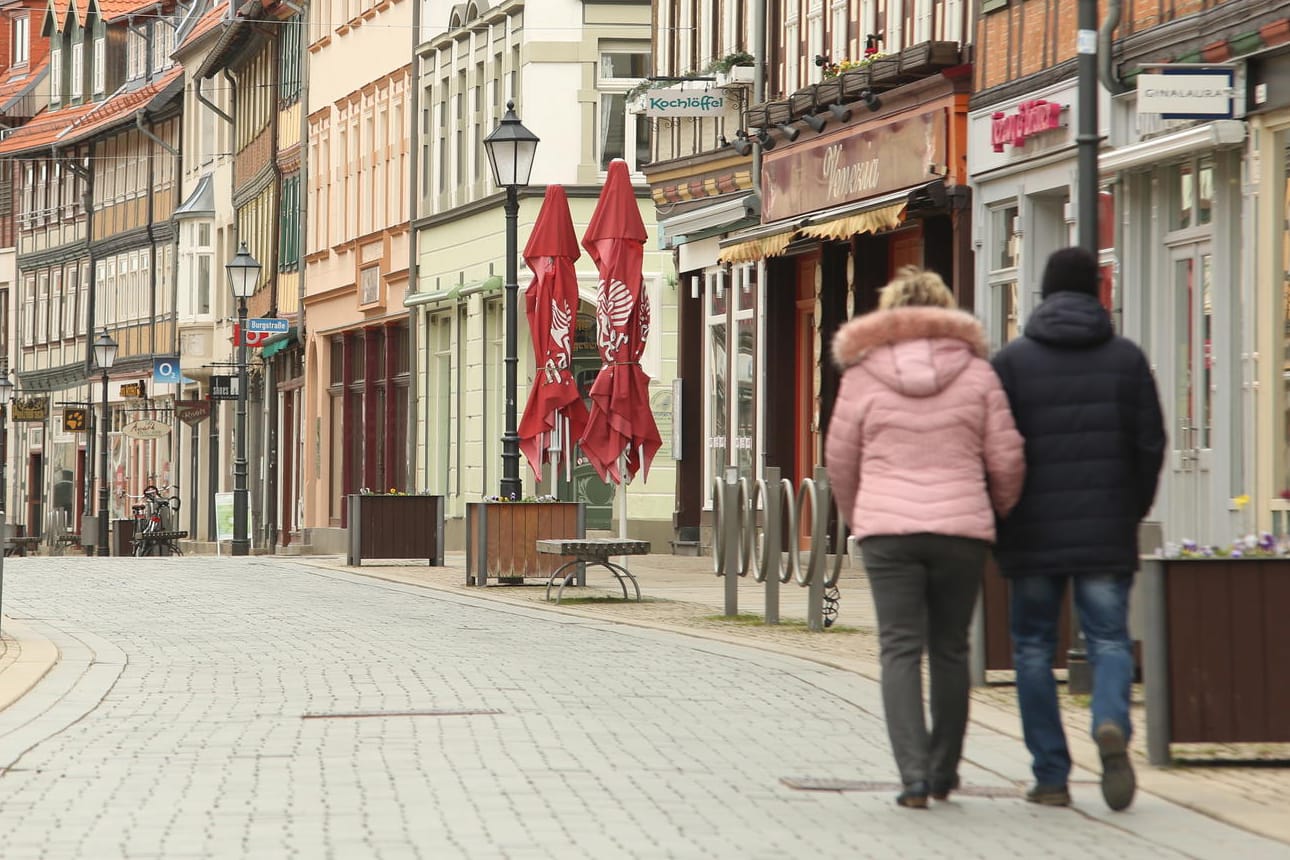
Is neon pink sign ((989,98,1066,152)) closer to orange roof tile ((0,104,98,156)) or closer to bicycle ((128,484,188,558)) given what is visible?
bicycle ((128,484,188,558))

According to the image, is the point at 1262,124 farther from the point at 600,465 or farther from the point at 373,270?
the point at 373,270

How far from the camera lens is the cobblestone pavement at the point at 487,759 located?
8266 mm

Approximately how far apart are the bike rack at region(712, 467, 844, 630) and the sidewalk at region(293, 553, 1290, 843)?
241mm

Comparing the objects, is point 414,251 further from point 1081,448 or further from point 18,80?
point 18,80

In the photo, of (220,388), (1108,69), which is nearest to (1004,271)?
(1108,69)

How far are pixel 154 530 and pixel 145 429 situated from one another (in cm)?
335

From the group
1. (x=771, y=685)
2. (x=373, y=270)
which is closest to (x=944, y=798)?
(x=771, y=685)

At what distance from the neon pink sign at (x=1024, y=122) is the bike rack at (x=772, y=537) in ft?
13.7

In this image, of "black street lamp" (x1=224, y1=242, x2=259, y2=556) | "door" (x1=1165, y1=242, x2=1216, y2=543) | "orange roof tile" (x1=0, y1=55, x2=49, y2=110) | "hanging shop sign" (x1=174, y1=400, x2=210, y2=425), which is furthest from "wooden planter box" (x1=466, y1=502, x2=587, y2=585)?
"orange roof tile" (x1=0, y1=55, x2=49, y2=110)

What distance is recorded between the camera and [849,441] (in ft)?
29.6

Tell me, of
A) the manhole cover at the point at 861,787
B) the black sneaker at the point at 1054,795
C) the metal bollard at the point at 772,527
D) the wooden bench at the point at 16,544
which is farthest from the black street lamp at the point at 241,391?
the black sneaker at the point at 1054,795

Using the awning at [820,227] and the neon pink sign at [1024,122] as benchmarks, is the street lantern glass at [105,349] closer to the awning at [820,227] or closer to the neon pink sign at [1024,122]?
the awning at [820,227]

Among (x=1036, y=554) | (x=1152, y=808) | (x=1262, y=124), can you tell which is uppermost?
(x=1262, y=124)

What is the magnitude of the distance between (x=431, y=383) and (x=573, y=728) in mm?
32798
